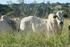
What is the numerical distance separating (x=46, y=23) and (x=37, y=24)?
51 centimetres

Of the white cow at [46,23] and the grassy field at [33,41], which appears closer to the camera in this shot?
the grassy field at [33,41]

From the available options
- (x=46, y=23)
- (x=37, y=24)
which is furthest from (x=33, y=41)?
(x=37, y=24)

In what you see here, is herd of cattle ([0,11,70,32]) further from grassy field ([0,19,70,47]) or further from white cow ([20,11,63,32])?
grassy field ([0,19,70,47])

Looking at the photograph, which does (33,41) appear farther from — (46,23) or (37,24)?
(37,24)

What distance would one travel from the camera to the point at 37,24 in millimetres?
10422

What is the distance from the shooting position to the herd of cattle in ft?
31.9

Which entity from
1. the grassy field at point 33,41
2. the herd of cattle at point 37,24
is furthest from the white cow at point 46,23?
the grassy field at point 33,41

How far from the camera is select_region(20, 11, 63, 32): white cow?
9.69 meters

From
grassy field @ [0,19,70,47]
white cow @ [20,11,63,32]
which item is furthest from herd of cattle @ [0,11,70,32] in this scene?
grassy field @ [0,19,70,47]

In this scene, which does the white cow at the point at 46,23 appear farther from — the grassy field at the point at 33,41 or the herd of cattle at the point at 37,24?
the grassy field at the point at 33,41

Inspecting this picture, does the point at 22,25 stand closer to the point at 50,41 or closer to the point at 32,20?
the point at 32,20

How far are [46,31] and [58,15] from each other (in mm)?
758

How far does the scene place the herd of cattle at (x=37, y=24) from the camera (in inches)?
382

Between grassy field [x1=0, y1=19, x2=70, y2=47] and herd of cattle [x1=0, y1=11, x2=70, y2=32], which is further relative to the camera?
herd of cattle [x1=0, y1=11, x2=70, y2=32]
